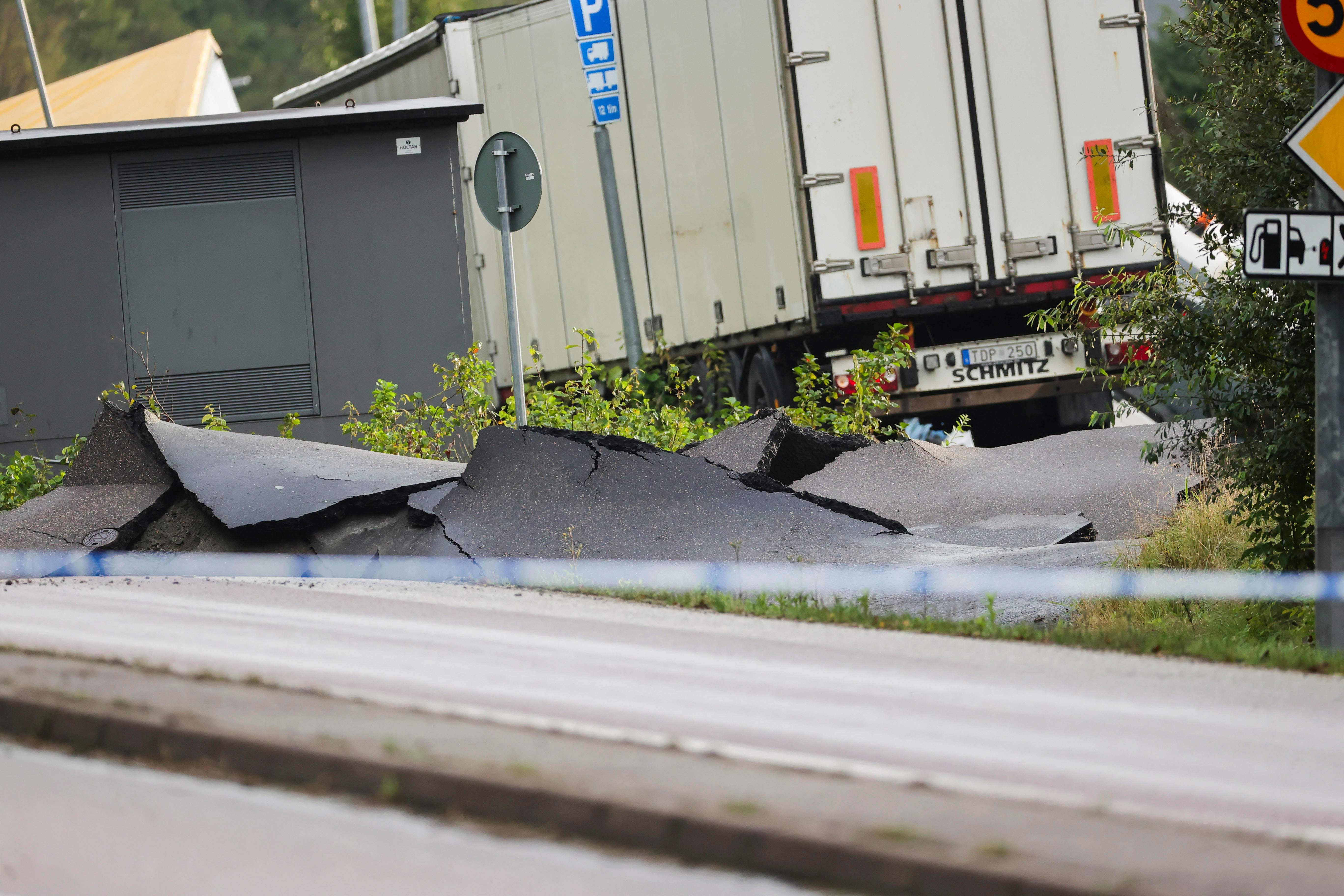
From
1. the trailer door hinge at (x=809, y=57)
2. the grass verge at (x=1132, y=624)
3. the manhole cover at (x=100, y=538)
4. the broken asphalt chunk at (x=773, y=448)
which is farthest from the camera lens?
the trailer door hinge at (x=809, y=57)

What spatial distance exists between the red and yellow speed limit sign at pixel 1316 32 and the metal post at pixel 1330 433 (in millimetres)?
125

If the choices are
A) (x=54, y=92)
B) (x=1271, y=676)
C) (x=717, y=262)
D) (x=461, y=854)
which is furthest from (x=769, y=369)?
(x=54, y=92)

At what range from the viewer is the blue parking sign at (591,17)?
15641mm

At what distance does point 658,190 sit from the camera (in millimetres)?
17797

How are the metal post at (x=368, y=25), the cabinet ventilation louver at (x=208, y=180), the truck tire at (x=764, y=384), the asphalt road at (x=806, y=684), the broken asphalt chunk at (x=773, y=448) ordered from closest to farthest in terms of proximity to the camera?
the asphalt road at (x=806, y=684) < the broken asphalt chunk at (x=773, y=448) < the cabinet ventilation louver at (x=208, y=180) < the truck tire at (x=764, y=384) < the metal post at (x=368, y=25)

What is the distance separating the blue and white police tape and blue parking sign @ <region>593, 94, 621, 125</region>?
761 cm

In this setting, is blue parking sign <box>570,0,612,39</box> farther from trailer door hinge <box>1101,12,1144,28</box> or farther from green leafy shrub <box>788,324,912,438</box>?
trailer door hinge <box>1101,12,1144,28</box>

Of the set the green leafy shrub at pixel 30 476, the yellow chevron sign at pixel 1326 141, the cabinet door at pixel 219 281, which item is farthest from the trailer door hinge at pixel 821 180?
the yellow chevron sign at pixel 1326 141

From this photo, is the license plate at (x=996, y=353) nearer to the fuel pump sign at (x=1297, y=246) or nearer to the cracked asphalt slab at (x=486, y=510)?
the cracked asphalt slab at (x=486, y=510)

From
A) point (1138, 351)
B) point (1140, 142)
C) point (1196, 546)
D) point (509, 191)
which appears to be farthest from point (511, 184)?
point (1140, 142)

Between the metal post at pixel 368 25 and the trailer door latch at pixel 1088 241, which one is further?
the metal post at pixel 368 25

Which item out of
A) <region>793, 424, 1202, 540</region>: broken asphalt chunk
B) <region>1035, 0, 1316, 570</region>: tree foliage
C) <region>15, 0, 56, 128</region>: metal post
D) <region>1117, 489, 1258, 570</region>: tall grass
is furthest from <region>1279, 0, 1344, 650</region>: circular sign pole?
<region>15, 0, 56, 128</region>: metal post

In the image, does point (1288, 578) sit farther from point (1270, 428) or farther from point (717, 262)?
point (717, 262)

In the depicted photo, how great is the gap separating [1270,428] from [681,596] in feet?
9.81
